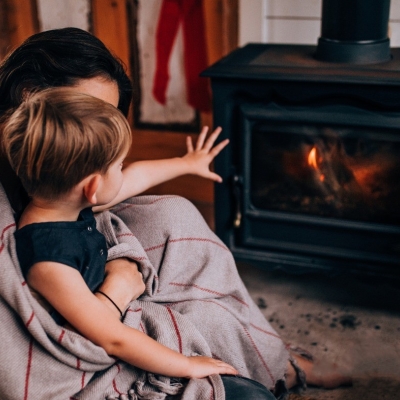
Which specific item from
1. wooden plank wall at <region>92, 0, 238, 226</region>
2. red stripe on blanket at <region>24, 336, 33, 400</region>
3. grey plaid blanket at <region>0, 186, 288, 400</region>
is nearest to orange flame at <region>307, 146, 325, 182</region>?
grey plaid blanket at <region>0, 186, 288, 400</region>

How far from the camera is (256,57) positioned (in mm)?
1558

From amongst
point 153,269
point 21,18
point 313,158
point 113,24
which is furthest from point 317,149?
point 21,18

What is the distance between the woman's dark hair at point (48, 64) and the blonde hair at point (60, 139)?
144 millimetres

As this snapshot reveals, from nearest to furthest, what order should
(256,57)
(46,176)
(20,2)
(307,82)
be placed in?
1. (46,176)
2. (307,82)
3. (256,57)
4. (20,2)

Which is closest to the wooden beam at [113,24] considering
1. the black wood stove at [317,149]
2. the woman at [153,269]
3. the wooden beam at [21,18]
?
the wooden beam at [21,18]

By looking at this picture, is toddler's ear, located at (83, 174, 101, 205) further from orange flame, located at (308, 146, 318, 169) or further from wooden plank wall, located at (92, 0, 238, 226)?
wooden plank wall, located at (92, 0, 238, 226)

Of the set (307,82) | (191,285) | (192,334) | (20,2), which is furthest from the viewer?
(20,2)

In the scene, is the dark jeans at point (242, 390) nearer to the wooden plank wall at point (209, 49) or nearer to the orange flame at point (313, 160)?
the orange flame at point (313, 160)

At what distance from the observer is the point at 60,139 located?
813 mm

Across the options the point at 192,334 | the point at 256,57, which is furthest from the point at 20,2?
the point at 192,334

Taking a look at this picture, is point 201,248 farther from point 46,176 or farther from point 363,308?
A: point 363,308

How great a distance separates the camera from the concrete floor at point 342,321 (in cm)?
133

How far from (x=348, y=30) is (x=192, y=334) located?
910mm

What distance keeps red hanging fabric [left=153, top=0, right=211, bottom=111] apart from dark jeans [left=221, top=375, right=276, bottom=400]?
1.34 meters
